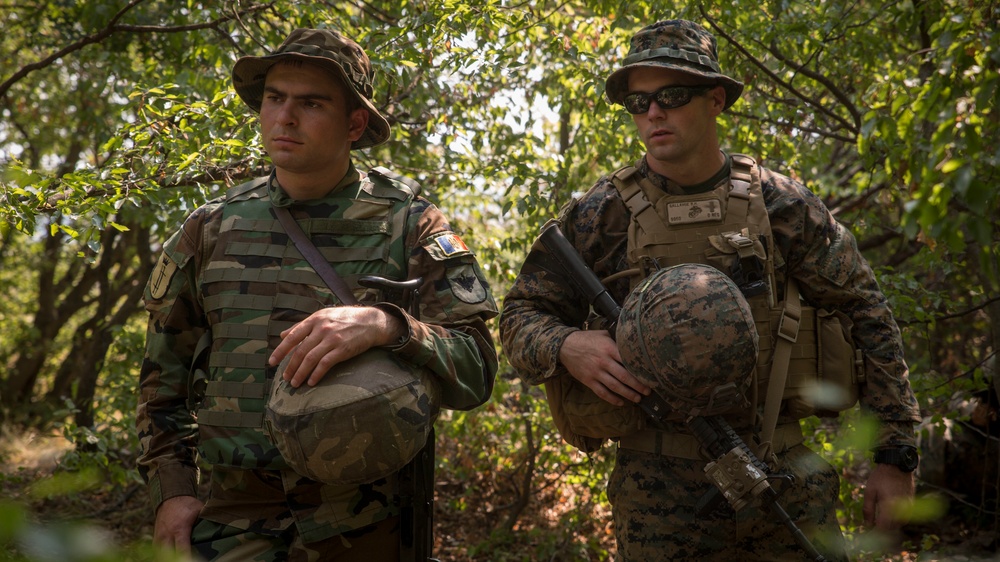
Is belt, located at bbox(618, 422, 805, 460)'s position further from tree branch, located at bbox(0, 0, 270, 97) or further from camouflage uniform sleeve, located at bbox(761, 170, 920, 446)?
tree branch, located at bbox(0, 0, 270, 97)

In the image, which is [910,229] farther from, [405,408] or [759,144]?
[759,144]

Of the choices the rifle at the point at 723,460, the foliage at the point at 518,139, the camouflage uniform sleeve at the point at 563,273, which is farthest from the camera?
the foliage at the point at 518,139

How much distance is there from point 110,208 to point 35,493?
2708 mm

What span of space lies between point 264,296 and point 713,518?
4.78 ft

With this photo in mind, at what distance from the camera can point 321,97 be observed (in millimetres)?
2586

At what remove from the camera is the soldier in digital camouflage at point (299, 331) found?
7.17 feet

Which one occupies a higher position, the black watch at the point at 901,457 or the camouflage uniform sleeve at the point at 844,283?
the camouflage uniform sleeve at the point at 844,283

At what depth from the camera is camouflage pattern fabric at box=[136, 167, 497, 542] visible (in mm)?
2365

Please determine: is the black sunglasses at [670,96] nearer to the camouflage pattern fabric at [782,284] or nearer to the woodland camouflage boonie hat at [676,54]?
the woodland camouflage boonie hat at [676,54]

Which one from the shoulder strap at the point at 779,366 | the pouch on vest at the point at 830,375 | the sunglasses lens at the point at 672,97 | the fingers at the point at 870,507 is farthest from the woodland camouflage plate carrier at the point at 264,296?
the fingers at the point at 870,507

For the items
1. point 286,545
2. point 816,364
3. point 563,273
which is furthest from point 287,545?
point 816,364

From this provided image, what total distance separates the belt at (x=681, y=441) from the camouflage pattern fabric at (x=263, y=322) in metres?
0.51

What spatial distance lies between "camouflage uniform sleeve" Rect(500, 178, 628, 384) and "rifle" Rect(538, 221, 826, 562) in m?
0.16

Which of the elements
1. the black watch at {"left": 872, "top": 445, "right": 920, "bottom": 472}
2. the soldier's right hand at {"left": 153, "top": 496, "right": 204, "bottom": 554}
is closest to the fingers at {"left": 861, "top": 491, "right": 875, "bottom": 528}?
the black watch at {"left": 872, "top": 445, "right": 920, "bottom": 472}
